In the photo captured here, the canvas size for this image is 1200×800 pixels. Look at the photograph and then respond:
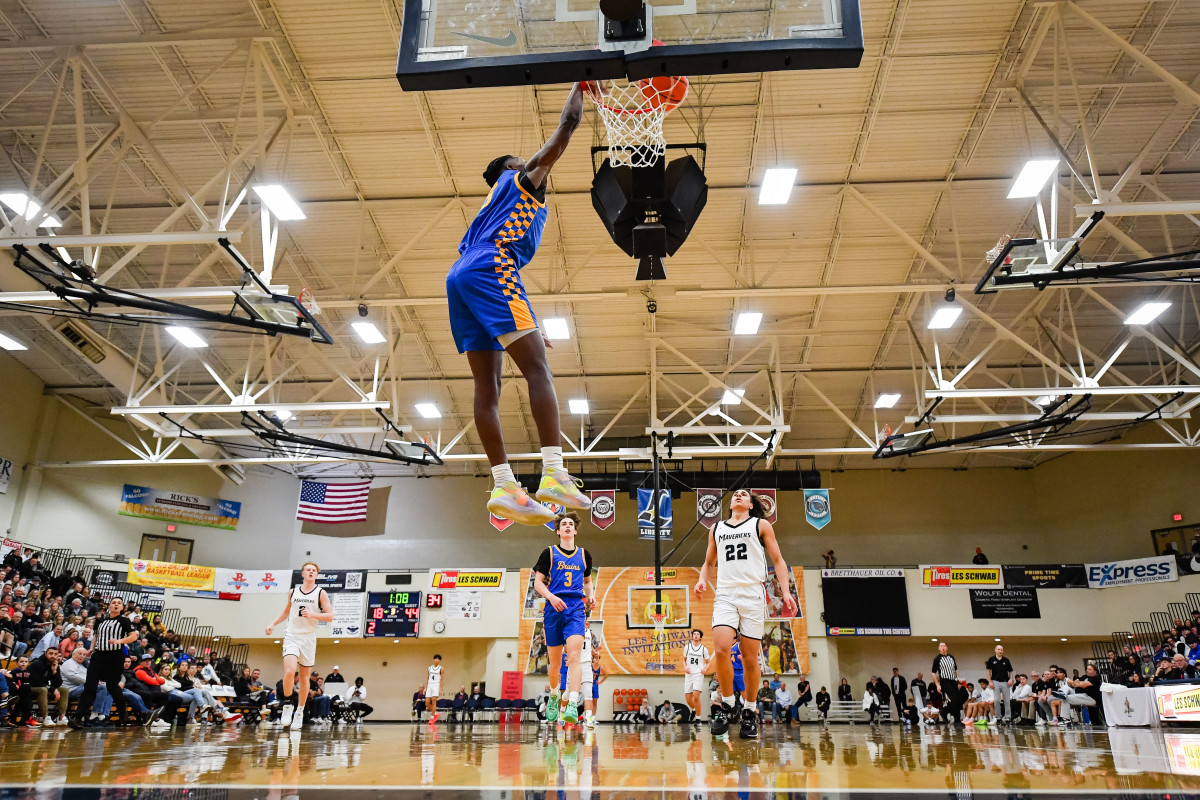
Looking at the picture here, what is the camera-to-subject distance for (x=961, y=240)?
53.9 ft

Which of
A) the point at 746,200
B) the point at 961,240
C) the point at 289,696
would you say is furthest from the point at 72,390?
the point at 961,240

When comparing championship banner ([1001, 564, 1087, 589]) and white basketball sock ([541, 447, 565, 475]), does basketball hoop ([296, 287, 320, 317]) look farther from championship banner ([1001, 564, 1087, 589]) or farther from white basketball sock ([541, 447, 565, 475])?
championship banner ([1001, 564, 1087, 589])

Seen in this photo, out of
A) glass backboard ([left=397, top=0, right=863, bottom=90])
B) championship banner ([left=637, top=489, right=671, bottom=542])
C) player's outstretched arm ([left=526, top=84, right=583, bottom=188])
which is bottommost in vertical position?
player's outstretched arm ([left=526, top=84, right=583, bottom=188])

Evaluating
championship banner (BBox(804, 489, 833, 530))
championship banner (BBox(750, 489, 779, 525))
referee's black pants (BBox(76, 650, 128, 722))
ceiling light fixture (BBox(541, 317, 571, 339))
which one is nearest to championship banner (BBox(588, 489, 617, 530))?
championship banner (BBox(750, 489, 779, 525))

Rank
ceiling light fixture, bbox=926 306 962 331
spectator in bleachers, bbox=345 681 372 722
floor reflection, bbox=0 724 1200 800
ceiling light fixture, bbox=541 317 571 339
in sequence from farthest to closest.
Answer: spectator in bleachers, bbox=345 681 372 722 < ceiling light fixture, bbox=541 317 571 339 < ceiling light fixture, bbox=926 306 962 331 < floor reflection, bbox=0 724 1200 800

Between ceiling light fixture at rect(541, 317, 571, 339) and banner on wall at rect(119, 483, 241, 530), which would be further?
banner on wall at rect(119, 483, 241, 530)

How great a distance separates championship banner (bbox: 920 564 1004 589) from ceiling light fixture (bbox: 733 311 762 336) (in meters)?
11.3

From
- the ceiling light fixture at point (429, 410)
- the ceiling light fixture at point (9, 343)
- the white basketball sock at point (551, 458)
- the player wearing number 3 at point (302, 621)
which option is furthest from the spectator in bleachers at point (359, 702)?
the white basketball sock at point (551, 458)

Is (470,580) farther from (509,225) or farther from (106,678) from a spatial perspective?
(509,225)

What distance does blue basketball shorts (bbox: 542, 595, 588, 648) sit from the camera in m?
7.95

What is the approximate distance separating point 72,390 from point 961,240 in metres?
23.4

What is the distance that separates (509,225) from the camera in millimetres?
4098

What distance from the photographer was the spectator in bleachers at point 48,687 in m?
10.9

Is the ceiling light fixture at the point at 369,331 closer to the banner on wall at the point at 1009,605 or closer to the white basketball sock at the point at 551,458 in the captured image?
the white basketball sock at the point at 551,458
